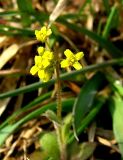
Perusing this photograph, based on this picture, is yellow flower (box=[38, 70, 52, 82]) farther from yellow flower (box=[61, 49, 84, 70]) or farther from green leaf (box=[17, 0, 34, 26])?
green leaf (box=[17, 0, 34, 26])

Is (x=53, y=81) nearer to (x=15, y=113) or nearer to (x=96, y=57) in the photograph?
(x=15, y=113)

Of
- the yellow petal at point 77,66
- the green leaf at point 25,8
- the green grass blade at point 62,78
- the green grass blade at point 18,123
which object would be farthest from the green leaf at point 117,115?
the green leaf at point 25,8

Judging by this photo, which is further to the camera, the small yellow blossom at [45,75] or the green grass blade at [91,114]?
the green grass blade at [91,114]

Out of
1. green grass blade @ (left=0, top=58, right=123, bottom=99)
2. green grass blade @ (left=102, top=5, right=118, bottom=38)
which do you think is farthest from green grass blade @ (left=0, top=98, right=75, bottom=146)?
→ green grass blade @ (left=102, top=5, right=118, bottom=38)

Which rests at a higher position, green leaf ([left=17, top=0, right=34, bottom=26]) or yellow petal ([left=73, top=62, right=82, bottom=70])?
green leaf ([left=17, top=0, right=34, bottom=26])

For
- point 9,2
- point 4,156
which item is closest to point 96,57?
point 9,2

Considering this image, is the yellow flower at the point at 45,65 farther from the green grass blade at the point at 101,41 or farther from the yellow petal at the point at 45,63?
Answer: the green grass blade at the point at 101,41
